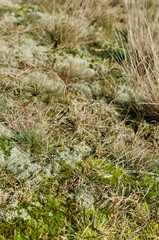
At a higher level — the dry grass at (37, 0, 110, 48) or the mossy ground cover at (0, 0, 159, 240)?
the dry grass at (37, 0, 110, 48)

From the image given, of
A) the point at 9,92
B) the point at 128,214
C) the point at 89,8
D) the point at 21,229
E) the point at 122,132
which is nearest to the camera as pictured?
the point at 21,229

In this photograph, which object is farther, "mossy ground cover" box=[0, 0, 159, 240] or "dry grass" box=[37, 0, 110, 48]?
"dry grass" box=[37, 0, 110, 48]

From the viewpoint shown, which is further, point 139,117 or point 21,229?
point 139,117

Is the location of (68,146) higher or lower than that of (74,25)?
lower

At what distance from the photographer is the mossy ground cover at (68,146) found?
1404 millimetres

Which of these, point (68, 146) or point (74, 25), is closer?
point (68, 146)

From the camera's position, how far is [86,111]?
2.21m

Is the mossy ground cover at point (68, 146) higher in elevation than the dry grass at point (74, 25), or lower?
lower

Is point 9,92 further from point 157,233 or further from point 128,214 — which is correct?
point 157,233

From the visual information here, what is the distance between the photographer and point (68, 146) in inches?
74.1

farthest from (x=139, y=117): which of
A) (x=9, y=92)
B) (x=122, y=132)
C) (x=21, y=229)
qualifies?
(x=21, y=229)

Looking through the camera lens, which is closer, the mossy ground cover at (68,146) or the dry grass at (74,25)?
the mossy ground cover at (68,146)

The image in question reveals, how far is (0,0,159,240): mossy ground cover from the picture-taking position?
1404 millimetres

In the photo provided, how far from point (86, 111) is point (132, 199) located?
39.7 inches
